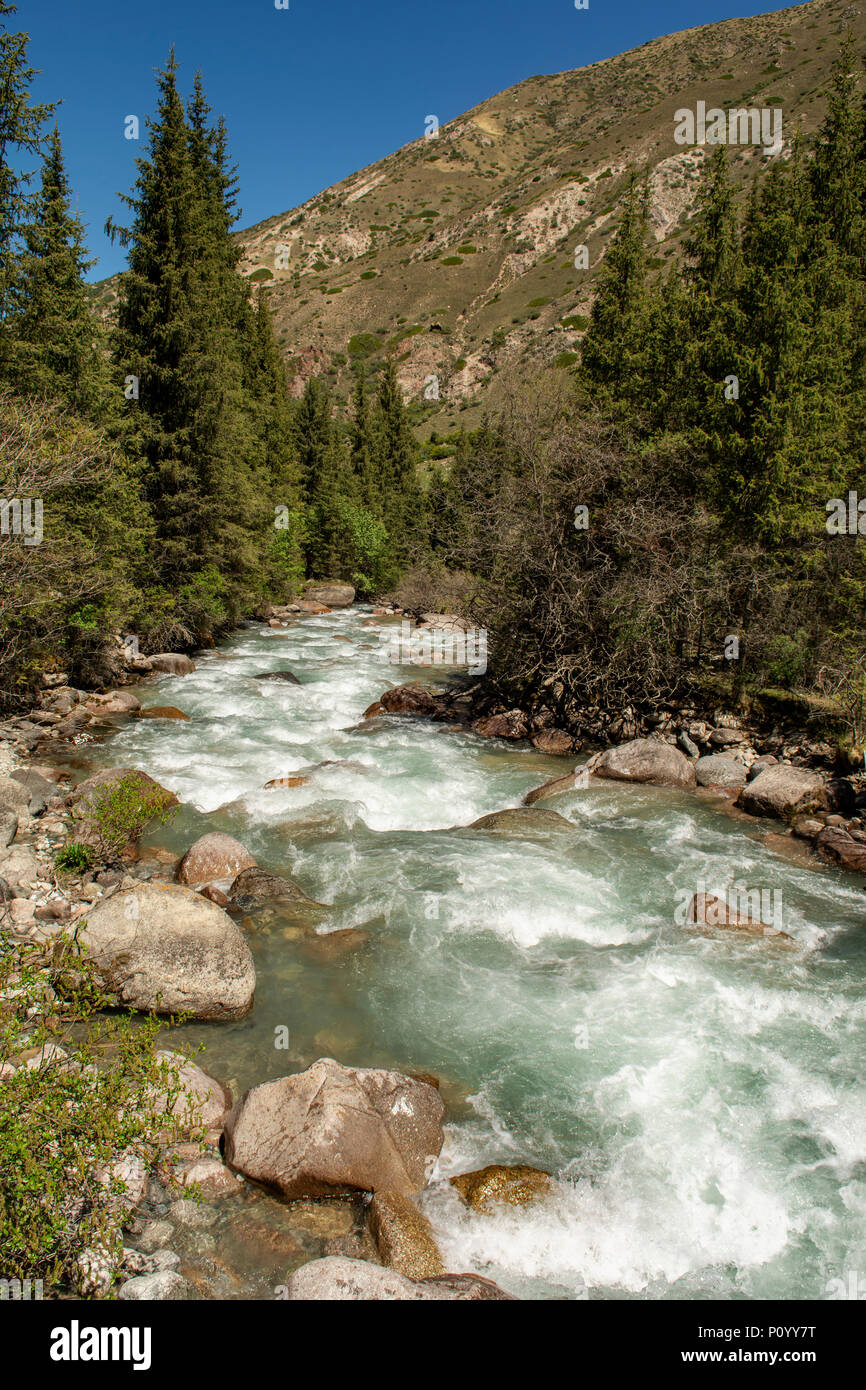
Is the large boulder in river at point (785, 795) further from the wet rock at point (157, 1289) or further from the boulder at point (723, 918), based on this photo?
the wet rock at point (157, 1289)

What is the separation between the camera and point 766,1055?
257 inches

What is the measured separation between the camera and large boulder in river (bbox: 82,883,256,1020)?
664 centimetres

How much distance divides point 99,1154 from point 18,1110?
510 mm

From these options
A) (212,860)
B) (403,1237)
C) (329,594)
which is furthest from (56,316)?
(329,594)

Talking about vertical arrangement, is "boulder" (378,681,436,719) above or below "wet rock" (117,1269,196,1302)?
above

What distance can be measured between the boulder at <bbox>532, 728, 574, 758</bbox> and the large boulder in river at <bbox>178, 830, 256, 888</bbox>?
23.1ft

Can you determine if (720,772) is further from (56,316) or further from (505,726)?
(56,316)

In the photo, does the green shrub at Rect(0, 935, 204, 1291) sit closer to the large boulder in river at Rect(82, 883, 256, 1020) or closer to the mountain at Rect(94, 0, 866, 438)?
the large boulder in river at Rect(82, 883, 256, 1020)

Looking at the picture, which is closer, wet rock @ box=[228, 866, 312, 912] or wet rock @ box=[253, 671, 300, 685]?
wet rock @ box=[228, 866, 312, 912]

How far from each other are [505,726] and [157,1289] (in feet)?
40.7

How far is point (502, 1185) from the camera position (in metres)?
5.13

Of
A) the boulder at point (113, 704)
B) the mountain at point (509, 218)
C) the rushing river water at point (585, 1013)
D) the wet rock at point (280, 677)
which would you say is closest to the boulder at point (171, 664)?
the wet rock at point (280, 677)

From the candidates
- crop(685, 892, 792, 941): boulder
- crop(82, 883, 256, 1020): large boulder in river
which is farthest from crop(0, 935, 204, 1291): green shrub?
crop(685, 892, 792, 941): boulder

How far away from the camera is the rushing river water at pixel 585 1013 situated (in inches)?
195
